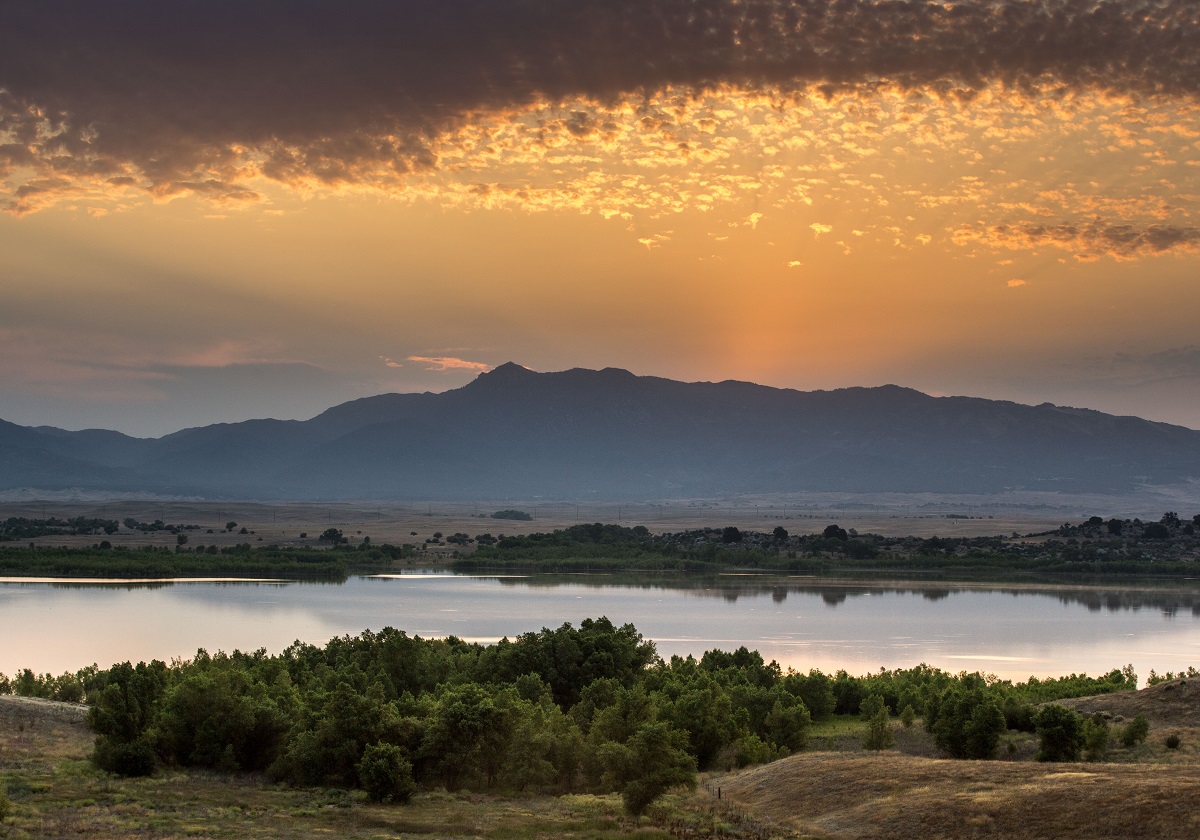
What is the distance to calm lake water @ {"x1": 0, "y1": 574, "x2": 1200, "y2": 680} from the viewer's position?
56156 millimetres

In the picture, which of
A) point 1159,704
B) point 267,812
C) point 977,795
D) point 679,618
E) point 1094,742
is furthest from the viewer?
point 679,618

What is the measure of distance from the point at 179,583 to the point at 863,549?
6262cm

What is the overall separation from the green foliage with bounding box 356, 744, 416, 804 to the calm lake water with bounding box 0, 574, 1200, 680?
2892 cm

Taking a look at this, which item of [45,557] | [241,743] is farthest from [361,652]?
[45,557]

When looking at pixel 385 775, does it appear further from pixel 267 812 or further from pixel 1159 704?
pixel 1159 704

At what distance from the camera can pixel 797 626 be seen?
67.4 meters

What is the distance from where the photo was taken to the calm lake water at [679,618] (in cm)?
5616

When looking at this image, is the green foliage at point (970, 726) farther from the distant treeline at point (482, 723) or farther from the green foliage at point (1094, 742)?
the green foliage at point (1094, 742)

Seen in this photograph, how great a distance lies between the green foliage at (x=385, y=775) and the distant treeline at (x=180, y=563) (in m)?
72.2

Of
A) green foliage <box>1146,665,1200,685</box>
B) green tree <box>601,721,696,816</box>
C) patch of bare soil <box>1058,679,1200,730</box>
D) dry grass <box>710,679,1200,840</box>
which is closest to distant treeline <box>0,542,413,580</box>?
green foliage <box>1146,665,1200,685</box>

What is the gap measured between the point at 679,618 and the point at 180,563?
168 feet

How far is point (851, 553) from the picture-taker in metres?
113

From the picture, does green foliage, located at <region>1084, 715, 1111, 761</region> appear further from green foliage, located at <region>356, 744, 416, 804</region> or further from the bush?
the bush

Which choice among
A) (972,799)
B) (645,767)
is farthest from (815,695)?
(972,799)
